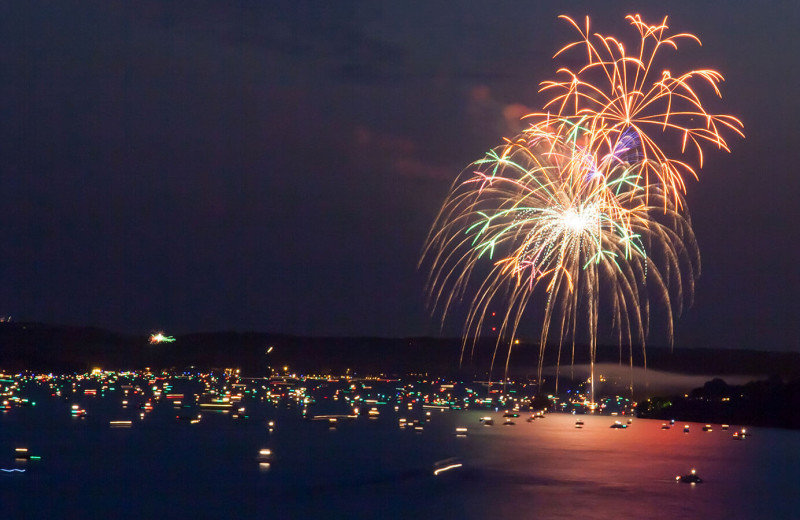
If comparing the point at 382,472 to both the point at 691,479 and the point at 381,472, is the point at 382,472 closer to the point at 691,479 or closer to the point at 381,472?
the point at 381,472

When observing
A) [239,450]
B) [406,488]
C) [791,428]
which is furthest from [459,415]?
[406,488]

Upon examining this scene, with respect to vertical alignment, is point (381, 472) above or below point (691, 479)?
below

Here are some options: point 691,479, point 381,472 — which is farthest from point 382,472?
point 691,479

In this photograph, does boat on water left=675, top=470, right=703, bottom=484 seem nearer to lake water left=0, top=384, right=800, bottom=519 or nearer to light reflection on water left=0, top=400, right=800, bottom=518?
lake water left=0, top=384, right=800, bottom=519

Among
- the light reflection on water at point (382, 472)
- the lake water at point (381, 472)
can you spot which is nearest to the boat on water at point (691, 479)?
the lake water at point (381, 472)

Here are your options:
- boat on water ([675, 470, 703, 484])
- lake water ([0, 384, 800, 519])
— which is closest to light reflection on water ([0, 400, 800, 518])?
lake water ([0, 384, 800, 519])

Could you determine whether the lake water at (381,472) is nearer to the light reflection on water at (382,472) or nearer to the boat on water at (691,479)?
the light reflection on water at (382,472)
